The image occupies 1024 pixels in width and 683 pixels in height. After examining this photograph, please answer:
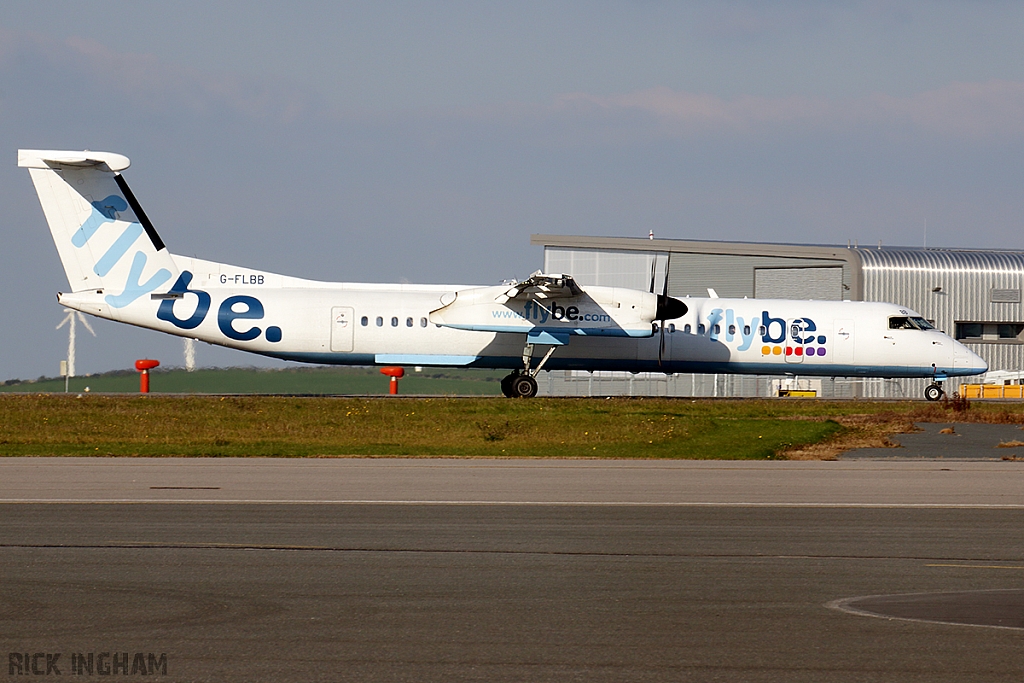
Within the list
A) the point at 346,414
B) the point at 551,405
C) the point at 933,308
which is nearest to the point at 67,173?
the point at 346,414

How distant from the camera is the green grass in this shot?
Answer: 21.1 metres

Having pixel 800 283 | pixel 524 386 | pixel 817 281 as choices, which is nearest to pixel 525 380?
pixel 524 386

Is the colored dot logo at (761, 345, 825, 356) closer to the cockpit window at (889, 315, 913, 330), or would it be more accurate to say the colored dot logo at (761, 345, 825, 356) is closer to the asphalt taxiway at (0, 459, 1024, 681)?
the cockpit window at (889, 315, 913, 330)

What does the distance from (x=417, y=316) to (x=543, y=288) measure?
13.7 ft

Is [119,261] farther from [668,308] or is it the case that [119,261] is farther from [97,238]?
[668,308]

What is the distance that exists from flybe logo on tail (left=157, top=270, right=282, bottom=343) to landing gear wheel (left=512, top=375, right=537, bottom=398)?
768cm

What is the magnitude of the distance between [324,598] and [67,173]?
1123 inches

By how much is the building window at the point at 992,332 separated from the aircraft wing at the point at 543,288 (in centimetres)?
2619

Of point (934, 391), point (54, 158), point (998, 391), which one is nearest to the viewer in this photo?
point (54, 158)

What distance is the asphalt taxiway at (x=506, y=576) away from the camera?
20.0 feet

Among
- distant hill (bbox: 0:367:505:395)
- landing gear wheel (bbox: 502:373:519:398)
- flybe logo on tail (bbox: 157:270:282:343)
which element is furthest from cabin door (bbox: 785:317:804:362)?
flybe logo on tail (bbox: 157:270:282:343)

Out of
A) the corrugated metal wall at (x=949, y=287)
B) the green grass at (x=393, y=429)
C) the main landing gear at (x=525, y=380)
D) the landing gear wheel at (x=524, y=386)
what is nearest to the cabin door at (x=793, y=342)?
the green grass at (x=393, y=429)

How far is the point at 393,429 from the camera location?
81.9ft

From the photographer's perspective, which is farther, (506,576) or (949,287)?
(949,287)
